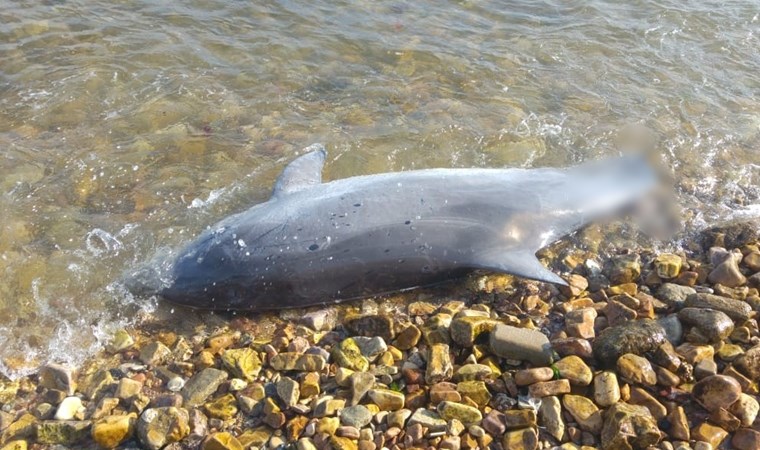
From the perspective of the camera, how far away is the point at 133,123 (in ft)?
23.3

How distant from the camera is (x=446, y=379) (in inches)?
167

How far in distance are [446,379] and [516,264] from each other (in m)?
1.29

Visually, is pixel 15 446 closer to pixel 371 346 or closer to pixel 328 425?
pixel 328 425

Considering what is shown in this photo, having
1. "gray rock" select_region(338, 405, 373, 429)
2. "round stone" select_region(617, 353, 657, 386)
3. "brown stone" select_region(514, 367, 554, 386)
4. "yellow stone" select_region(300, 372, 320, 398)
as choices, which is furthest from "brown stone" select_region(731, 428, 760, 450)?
"yellow stone" select_region(300, 372, 320, 398)

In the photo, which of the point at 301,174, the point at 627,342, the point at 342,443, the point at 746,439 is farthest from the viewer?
the point at 301,174

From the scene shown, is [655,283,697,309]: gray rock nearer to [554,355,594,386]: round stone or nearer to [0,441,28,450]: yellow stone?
[554,355,594,386]: round stone

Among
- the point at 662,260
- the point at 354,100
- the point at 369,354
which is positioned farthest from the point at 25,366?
the point at 662,260

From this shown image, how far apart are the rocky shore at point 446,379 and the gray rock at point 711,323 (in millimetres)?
10

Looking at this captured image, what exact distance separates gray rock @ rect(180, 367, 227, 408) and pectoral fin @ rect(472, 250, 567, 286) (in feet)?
7.39

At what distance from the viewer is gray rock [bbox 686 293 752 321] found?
4.50 m

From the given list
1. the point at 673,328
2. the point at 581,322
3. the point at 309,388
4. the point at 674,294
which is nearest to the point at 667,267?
the point at 674,294

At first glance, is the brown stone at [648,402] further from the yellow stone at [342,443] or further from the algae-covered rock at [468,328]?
the yellow stone at [342,443]

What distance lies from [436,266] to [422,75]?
3906 mm

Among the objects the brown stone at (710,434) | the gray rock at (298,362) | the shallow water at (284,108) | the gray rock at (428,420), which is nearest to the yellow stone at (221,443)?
the gray rock at (298,362)
